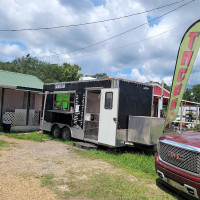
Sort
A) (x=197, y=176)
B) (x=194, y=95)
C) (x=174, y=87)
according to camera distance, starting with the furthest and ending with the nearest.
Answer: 1. (x=194, y=95)
2. (x=174, y=87)
3. (x=197, y=176)

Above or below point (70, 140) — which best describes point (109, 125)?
above

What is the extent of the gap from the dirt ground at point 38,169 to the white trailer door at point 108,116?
105cm

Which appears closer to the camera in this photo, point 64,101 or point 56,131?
point 64,101

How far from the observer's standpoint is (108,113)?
720 cm

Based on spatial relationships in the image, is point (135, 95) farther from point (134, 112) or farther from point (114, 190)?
point (114, 190)

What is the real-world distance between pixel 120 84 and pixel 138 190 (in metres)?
3.71

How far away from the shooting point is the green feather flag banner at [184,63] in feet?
19.8

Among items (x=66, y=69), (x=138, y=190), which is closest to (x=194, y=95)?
(x=66, y=69)

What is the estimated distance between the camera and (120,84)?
7.05 m

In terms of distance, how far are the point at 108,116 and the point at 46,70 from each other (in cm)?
3492

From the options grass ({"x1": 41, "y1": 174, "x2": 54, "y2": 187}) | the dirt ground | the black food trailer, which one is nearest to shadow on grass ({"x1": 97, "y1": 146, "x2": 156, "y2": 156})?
the black food trailer

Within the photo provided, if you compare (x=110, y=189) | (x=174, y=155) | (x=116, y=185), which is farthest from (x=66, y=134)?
(x=174, y=155)

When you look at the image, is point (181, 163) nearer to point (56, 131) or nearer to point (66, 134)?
point (66, 134)

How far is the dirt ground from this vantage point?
12.8 ft
